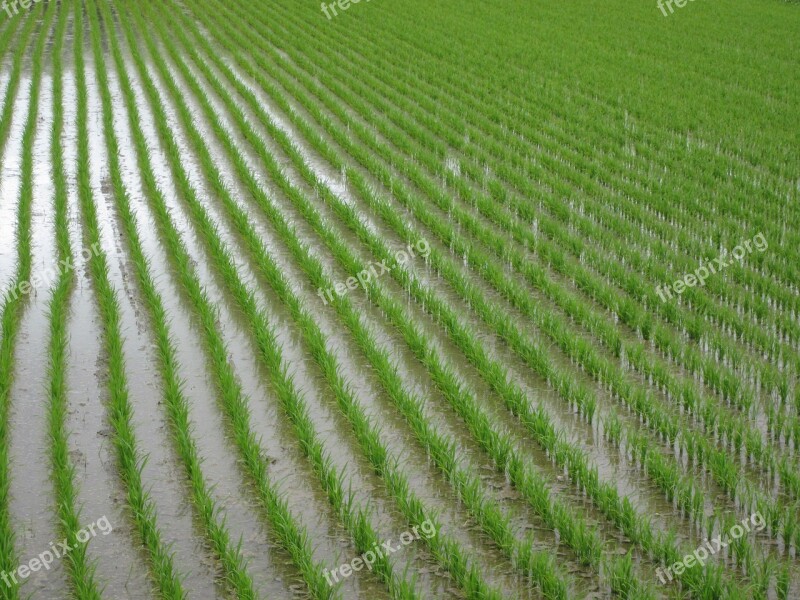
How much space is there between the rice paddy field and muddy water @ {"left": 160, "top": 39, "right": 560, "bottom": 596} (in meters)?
0.02

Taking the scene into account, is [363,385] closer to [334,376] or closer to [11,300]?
[334,376]

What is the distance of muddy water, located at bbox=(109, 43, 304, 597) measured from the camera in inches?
146

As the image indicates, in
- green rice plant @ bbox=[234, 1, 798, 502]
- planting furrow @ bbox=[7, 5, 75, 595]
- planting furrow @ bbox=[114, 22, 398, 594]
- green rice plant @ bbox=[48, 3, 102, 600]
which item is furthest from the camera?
green rice plant @ bbox=[234, 1, 798, 502]

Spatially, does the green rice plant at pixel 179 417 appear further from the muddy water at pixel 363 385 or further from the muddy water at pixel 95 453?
the muddy water at pixel 363 385

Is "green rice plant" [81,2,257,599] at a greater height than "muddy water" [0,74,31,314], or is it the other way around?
"muddy water" [0,74,31,314]

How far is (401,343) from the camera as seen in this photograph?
5.68 m

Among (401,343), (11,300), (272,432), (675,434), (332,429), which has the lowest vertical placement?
(675,434)

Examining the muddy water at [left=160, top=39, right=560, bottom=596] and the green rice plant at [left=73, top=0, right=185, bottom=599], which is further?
the muddy water at [left=160, top=39, right=560, bottom=596]

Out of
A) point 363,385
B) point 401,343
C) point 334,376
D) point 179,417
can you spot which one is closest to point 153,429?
point 179,417

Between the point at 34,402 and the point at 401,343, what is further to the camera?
the point at 401,343

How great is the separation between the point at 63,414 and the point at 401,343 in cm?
203

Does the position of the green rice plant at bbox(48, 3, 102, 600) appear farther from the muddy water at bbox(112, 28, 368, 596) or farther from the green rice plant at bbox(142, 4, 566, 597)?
the green rice plant at bbox(142, 4, 566, 597)

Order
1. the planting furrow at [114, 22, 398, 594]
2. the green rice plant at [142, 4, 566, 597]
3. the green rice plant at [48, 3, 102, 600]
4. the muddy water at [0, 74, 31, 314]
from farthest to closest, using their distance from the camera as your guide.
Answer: the muddy water at [0, 74, 31, 314] → the planting furrow at [114, 22, 398, 594] → the green rice plant at [142, 4, 566, 597] → the green rice plant at [48, 3, 102, 600]

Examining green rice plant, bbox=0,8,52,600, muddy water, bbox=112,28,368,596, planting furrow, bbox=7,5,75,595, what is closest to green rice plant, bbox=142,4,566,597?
muddy water, bbox=112,28,368,596
